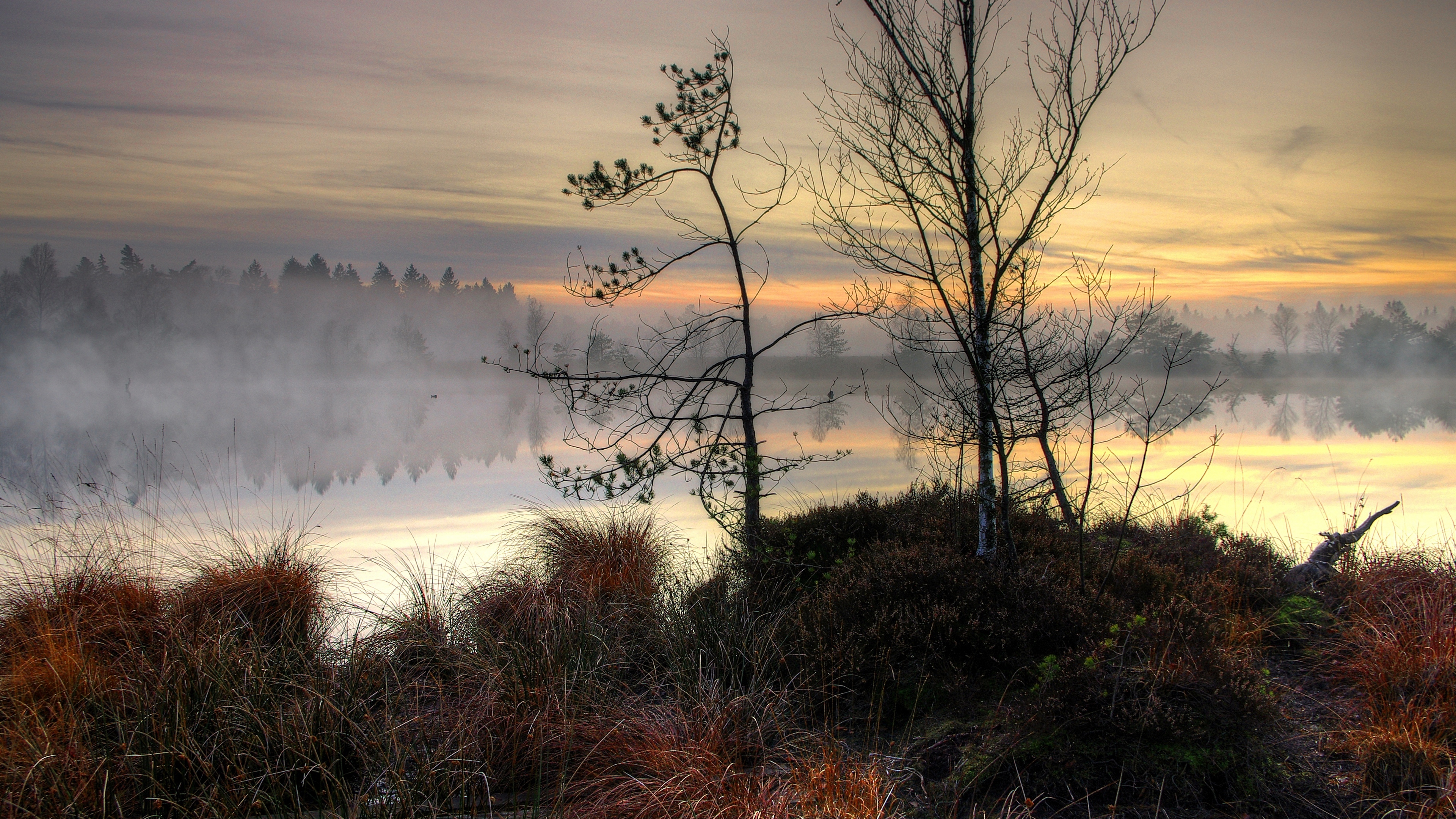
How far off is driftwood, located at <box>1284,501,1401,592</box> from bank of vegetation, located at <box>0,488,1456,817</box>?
0.20m

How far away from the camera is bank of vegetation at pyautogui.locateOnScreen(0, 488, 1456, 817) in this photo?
4227 millimetres

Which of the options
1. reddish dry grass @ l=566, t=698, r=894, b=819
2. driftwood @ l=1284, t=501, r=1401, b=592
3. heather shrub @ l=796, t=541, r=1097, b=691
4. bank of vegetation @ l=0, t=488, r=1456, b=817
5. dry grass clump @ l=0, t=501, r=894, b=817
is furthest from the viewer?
driftwood @ l=1284, t=501, r=1401, b=592

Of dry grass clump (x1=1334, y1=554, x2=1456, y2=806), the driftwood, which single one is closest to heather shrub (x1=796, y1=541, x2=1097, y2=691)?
dry grass clump (x1=1334, y1=554, x2=1456, y2=806)

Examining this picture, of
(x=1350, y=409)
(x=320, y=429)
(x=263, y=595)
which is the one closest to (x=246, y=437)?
(x=320, y=429)

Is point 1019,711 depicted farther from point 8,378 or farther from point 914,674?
point 8,378

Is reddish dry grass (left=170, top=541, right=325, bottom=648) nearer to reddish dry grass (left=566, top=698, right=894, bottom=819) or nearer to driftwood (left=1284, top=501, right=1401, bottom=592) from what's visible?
reddish dry grass (left=566, top=698, right=894, bottom=819)

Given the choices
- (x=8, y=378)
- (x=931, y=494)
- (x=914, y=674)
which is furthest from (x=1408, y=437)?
(x=8, y=378)

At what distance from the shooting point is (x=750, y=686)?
220 inches

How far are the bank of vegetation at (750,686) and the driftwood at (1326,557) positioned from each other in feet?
0.65

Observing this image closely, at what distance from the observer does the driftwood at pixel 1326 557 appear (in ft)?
25.6

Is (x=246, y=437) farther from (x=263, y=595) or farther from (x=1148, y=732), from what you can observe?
(x=1148, y=732)

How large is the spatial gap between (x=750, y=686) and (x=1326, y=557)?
22.0 feet

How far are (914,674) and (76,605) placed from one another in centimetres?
741

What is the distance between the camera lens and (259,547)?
7816 millimetres
